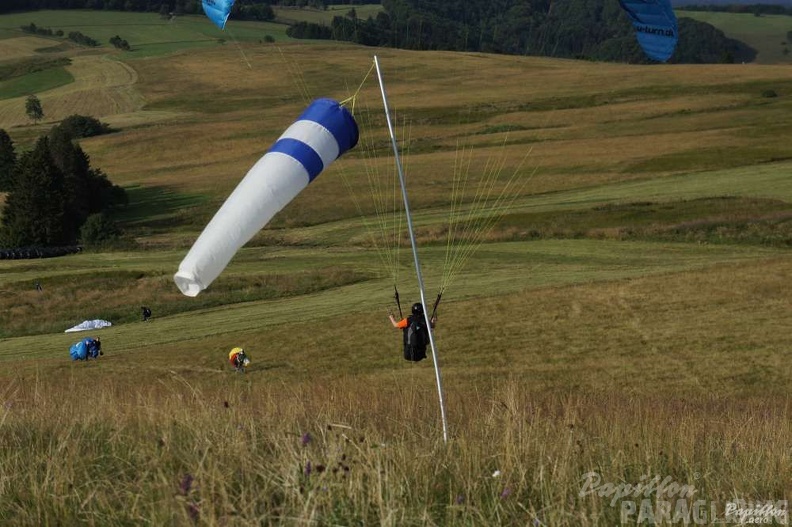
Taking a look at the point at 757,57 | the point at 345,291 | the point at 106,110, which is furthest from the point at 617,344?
the point at 757,57

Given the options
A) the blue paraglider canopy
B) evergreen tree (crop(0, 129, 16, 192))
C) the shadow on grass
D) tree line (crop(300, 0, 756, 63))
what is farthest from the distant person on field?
evergreen tree (crop(0, 129, 16, 192))

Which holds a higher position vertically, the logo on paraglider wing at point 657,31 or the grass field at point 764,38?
the grass field at point 764,38

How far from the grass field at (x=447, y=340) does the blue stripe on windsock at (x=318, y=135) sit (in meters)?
0.26

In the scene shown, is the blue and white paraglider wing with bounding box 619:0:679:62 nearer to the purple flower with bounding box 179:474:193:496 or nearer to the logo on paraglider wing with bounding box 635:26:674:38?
the logo on paraglider wing with bounding box 635:26:674:38

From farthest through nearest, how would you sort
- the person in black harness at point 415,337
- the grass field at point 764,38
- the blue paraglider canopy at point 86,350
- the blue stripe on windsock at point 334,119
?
the grass field at point 764,38, the blue paraglider canopy at point 86,350, the person in black harness at point 415,337, the blue stripe on windsock at point 334,119

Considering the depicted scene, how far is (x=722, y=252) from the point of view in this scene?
38375mm

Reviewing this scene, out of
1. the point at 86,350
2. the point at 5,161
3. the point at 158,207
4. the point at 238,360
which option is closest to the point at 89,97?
the point at 5,161

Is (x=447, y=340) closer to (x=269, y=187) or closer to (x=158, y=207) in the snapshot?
(x=269, y=187)

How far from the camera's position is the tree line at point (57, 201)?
68000 mm

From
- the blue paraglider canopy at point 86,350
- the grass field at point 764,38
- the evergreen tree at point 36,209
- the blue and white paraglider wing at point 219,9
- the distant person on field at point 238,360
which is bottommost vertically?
the distant person on field at point 238,360

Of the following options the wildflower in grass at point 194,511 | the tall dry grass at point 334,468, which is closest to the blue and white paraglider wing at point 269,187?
the tall dry grass at point 334,468

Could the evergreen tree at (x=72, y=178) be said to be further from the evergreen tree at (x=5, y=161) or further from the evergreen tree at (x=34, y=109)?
the evergreen tree at (x=34, y=109)

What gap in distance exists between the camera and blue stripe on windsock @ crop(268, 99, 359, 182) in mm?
6793

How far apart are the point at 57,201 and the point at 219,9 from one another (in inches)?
2557
